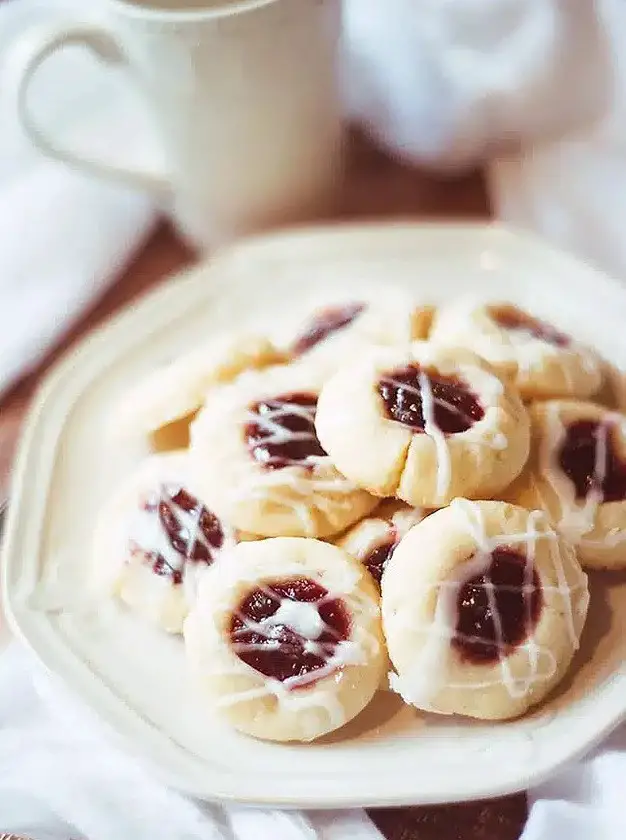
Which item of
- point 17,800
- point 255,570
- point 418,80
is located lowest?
point 17,800

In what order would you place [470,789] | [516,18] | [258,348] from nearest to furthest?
[470,789] < [258,348] < [516,18]

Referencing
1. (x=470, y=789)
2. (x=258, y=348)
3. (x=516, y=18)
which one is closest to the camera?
(x=470, y=789)

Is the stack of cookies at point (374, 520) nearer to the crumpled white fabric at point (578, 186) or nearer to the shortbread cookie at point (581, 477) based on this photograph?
the shortbread cookie at point (581, 477)

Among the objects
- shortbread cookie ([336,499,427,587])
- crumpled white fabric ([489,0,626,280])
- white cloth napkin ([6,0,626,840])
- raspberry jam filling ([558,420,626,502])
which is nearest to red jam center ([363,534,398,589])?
shortbread cookie ([336,499,427,587])

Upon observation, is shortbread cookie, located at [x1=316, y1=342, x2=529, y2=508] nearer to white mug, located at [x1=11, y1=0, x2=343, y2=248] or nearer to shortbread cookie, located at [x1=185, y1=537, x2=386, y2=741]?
shortbread cookie, located at [x1=185, y1=537, x2=386, y2=741]

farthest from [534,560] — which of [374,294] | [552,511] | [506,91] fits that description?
[506,91]

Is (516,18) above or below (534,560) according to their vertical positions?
above

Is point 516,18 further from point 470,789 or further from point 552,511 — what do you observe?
point 470,789
